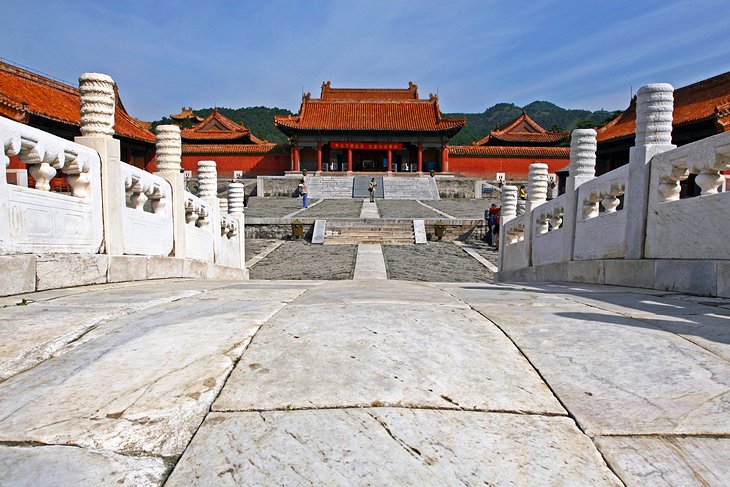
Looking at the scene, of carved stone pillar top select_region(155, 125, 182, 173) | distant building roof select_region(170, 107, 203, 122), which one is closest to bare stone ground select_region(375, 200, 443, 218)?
carved stone pillar top select_region(155, 125, 182, 173)

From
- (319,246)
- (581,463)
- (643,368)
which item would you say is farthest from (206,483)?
(319,246)

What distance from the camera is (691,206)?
169 inches

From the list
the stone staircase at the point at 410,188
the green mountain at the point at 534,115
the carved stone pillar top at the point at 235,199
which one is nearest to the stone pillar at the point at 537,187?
the carved stone pillar top at the point at 235,199

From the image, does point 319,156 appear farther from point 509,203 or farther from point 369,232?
point 509,203

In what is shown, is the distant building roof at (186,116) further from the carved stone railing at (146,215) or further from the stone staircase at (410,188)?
the carved stone railing at (146,215)

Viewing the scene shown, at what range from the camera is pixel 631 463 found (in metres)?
1.28

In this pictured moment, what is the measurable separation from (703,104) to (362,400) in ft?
89.5

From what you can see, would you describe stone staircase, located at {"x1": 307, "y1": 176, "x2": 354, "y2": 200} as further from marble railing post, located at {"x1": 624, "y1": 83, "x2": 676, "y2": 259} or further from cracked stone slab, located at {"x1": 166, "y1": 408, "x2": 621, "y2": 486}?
cracked stone slab, located at {"x1": 166, "y1": 408, "x2": 621, "y2": 486}

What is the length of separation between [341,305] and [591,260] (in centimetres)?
419

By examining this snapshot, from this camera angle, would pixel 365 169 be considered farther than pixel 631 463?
Yes

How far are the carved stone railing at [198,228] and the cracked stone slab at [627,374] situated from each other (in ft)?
20.4

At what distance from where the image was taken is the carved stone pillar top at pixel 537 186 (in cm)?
895

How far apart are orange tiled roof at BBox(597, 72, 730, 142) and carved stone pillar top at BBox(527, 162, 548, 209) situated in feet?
50.0

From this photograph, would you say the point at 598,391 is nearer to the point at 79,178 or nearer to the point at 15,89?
the point at 79,178
